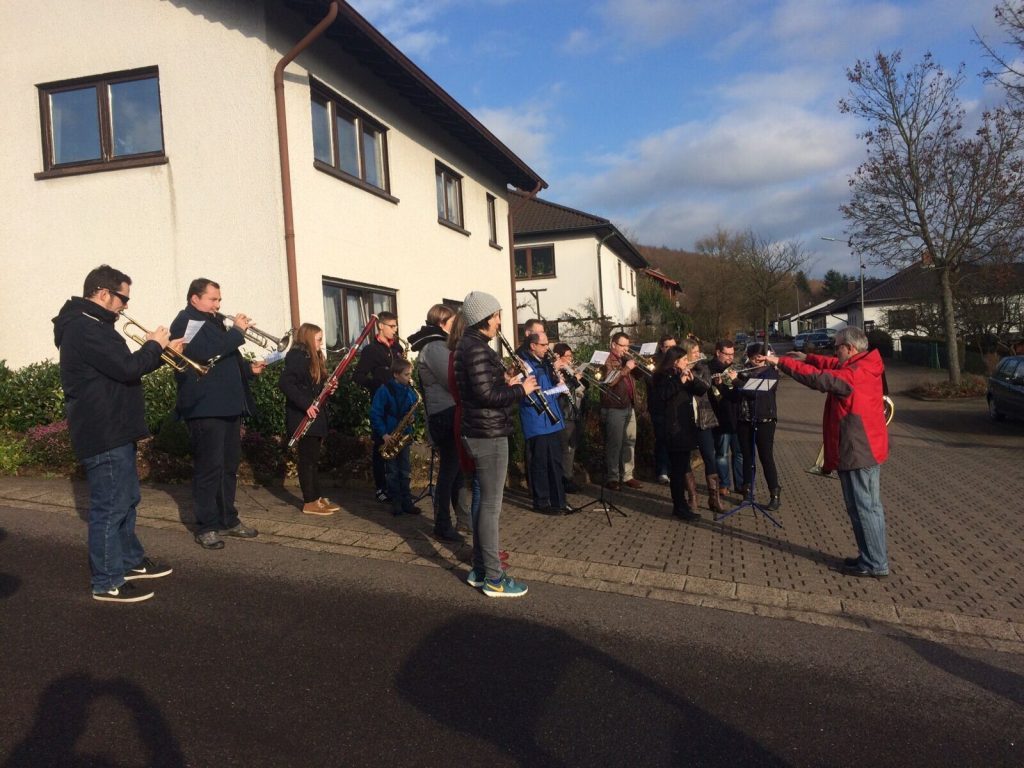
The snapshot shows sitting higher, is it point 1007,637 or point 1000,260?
point 1000,260

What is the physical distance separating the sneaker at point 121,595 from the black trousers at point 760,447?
5.34m

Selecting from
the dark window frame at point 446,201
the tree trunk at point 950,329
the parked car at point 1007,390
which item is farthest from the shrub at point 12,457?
the tree trunk at point 950,329

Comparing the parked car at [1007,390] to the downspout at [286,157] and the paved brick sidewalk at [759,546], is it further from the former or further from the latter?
the downspout at [286,157]

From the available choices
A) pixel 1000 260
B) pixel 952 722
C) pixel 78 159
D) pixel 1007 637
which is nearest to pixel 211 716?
pixel 952 722

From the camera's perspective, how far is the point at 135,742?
3.01 metres

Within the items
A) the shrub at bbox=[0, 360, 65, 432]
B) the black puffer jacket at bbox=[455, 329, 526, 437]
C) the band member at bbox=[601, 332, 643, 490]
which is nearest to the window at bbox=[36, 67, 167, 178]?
the shrub at bbox=[0, 360, 65, 432]

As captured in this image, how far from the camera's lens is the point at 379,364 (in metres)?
7.21

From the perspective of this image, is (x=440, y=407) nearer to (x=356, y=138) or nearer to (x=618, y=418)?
(x=618, y=418)

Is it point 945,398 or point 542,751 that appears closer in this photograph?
point 542,751

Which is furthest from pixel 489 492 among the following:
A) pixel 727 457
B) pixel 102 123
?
pixel 102 123

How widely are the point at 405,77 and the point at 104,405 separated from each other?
942 centimetres

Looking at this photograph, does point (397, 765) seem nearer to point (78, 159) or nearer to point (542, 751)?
point (542, 751)

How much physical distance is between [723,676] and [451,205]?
1357cm

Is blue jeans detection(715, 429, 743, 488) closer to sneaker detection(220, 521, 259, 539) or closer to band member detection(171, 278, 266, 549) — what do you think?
sneaker detection(220, 521, 259, 539)
